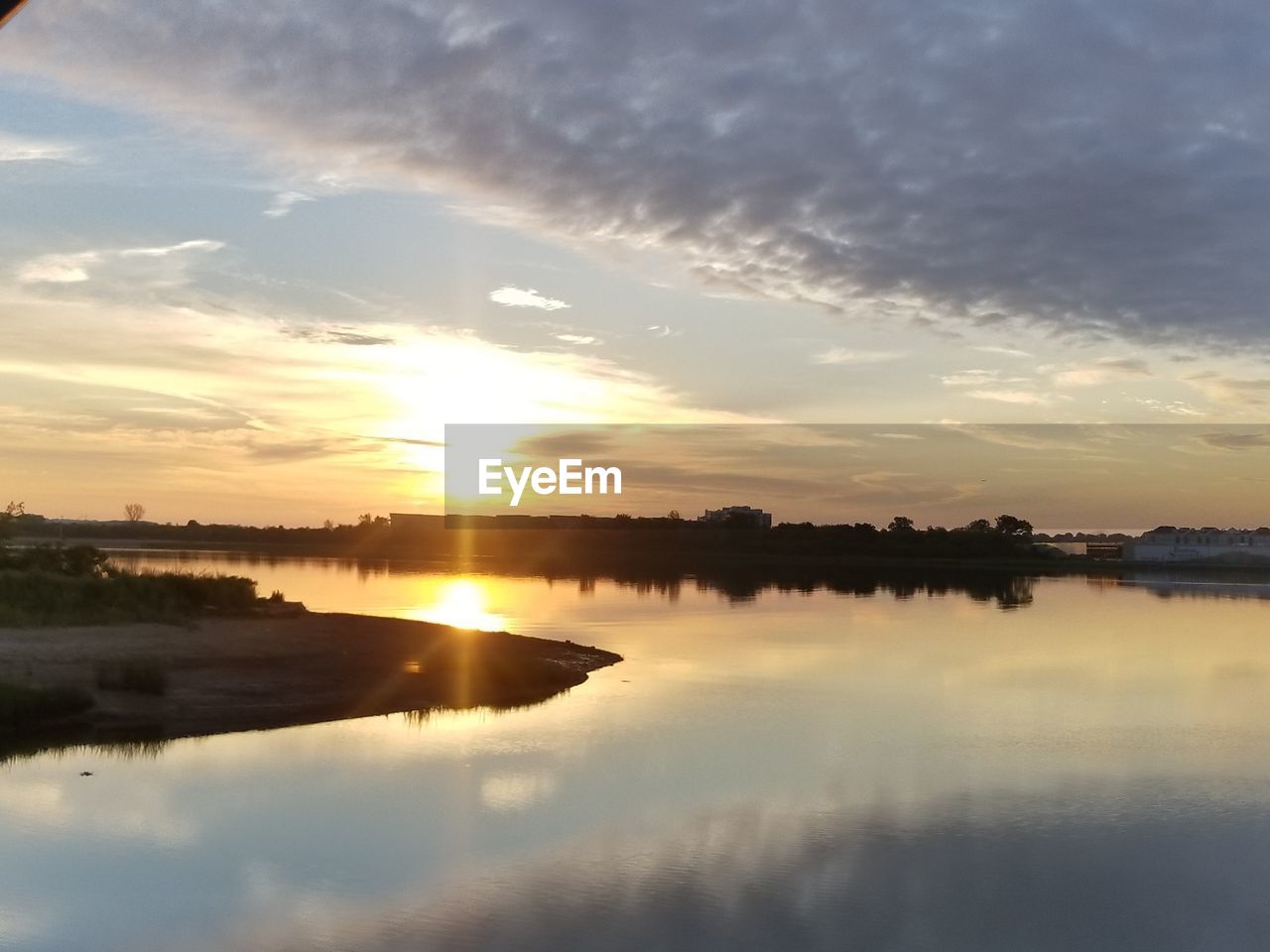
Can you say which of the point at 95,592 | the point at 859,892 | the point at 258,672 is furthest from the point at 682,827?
the point at 95,592

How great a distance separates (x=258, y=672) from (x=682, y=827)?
14.5 metres

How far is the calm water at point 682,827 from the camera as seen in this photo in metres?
13.4

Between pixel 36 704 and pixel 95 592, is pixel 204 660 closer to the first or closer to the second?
pixel 36 704

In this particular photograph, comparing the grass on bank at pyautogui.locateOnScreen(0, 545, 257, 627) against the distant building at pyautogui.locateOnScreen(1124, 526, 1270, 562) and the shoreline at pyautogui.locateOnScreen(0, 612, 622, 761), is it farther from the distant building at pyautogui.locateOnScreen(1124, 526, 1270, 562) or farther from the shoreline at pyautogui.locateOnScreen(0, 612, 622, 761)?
the distant building at pyautogui.locateOnScreen(1124, 526, 1270, 562)

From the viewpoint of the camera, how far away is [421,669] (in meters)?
31.4

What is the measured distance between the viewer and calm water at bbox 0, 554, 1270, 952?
44.1 feet

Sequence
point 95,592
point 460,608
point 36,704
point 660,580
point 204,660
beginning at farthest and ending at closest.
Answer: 1. point 660,580
2. point 460,608
3. point 95,592
4. point 204,660
5. point 36,704

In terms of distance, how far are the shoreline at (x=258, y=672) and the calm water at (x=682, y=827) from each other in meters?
1.28

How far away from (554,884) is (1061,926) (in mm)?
6327

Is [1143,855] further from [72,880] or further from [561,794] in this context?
[72,880]

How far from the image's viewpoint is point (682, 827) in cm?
1753

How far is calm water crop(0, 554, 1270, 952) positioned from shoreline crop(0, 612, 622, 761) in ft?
4.21

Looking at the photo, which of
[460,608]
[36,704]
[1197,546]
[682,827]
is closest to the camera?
[682,827]

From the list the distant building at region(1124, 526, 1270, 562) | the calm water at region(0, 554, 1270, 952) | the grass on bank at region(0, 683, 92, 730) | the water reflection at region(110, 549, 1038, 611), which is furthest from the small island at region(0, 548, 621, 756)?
the distant building at region(1124, 526, 1270, 562)
